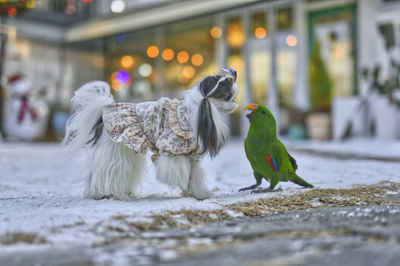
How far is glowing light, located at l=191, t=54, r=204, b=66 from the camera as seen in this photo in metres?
8.97

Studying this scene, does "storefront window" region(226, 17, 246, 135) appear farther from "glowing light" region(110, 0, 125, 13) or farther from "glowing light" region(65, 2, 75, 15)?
"glowing light" region(65, 2, 75, 15)

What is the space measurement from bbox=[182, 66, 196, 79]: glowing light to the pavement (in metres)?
7.03

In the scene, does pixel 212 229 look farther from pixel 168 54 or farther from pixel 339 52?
pixel 168 54

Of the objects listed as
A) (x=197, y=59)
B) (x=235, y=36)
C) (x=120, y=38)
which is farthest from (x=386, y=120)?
(x=120, y=38)

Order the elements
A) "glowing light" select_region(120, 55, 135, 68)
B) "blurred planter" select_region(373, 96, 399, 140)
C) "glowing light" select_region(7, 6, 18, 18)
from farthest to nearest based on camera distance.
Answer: "glowing light" select_region(120, 55, 135, 68)
"blurred planter" select_region(373, 96, 399, 140)
"glowing light" select_region(7, 6, 18, 18)

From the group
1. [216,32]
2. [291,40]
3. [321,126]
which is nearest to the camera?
[321,126]

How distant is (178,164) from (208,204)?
284 mm

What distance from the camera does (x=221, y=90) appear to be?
1980 millimetres

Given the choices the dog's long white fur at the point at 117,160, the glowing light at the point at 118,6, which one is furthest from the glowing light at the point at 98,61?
the dog's long white fur at the point at 117,160

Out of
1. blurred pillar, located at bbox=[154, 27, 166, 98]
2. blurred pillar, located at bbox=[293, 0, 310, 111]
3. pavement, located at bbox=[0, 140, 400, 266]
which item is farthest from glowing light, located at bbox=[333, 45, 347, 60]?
pavement, located at bbox=[0, 140, 400, 266]

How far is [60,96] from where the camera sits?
10.5 metres

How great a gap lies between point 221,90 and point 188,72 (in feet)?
24.2

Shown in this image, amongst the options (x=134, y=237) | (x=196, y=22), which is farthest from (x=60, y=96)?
(x=134, y=237)

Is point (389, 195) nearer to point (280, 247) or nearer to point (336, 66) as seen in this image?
point (280, 247)
